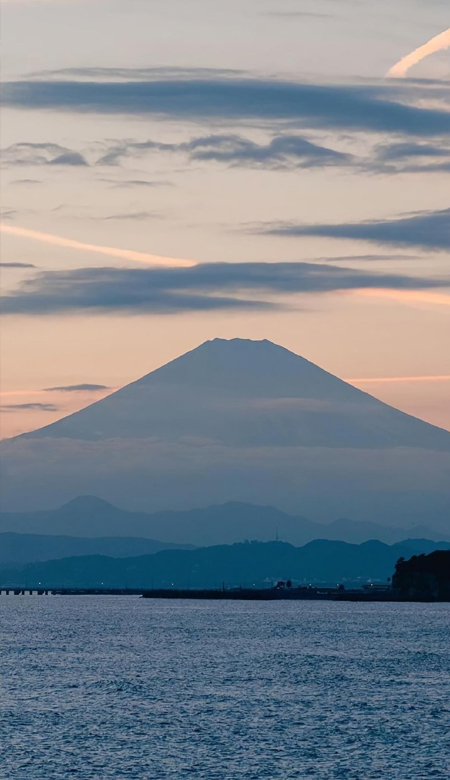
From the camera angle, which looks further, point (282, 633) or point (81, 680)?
point (282, 633)

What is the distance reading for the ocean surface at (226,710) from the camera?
7138 cm

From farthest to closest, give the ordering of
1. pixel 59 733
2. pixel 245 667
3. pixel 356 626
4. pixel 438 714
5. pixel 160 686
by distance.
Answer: pixel 356 626
pixel 245 667
pixel 160 686
pixel 438 714
pixel 59 733

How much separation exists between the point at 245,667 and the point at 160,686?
55.2ft

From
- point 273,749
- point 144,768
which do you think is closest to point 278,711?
point 273,749

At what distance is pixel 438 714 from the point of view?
89688 millimetres

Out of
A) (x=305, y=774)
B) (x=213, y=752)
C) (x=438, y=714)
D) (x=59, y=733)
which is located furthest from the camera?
(x=438, y=714)

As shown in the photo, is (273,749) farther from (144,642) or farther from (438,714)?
(144,642)

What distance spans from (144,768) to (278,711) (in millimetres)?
22085

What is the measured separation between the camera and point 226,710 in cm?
9169

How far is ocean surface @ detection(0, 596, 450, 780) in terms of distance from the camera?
71375mm

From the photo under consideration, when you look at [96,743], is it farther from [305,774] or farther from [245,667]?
[245,667]

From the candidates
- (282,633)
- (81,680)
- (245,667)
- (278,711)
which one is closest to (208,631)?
(282,633)

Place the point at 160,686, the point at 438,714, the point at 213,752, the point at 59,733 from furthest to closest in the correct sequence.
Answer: the point at 160,686
the point at 438,714
the point at 59,733
the point at 213,752

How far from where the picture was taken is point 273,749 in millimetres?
76188
